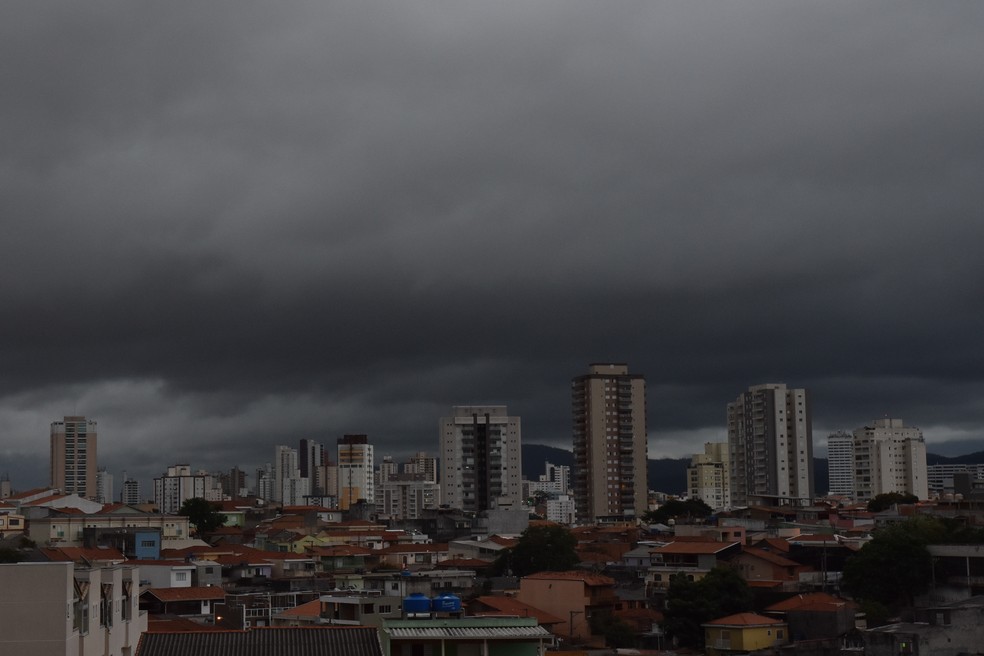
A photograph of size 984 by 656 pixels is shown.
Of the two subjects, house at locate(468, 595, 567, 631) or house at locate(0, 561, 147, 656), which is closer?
house at locate(0, 561, 147, 656)

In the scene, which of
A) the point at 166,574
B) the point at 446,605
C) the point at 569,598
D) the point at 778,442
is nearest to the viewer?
the point at 446,605

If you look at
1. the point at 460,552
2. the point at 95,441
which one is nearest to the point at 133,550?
the point at 460,552

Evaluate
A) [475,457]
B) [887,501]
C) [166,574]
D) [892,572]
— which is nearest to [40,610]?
[166,574]

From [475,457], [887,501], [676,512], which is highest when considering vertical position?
[475,457]

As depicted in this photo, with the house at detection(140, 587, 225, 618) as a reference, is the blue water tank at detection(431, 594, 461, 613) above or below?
above

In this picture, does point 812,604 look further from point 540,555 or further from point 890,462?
point 890,462

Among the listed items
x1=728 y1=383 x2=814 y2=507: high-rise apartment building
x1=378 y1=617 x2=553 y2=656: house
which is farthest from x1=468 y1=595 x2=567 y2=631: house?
x1=728 y1=383 x2=814 y2=507: high-rise apartment building

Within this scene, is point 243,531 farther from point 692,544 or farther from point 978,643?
point 978,643

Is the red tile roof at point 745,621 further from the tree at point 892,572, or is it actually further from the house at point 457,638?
the house at point 457,638

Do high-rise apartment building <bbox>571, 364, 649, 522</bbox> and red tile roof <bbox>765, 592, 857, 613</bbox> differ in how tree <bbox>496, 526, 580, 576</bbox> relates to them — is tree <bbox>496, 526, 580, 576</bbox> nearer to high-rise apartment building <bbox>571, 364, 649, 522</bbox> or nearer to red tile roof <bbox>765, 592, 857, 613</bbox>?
red tile roof <bbox>765, 592, 857, 613</bbox>
